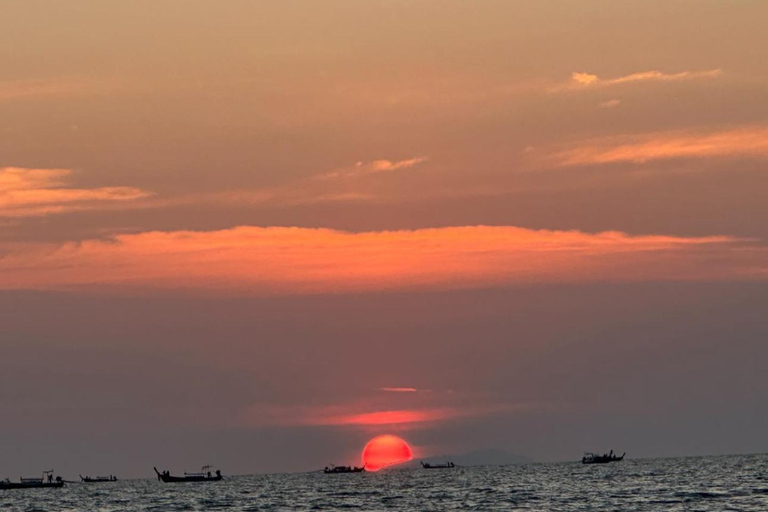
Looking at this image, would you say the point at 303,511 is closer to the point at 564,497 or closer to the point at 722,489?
the point at 564,497

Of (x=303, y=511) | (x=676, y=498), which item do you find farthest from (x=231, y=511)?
(x=676, y=498)

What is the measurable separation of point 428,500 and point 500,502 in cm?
2121

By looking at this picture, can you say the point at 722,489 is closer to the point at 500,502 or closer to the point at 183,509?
the point at 500,502

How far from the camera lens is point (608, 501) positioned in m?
168

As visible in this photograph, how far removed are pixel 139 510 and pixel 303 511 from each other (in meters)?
32.0

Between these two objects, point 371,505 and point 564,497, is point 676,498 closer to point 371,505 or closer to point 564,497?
point 564,497

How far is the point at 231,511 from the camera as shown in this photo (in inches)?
7254

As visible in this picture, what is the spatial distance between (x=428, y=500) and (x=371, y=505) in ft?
40.4

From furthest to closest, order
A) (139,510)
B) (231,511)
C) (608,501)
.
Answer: (139,510)
(231,511)
(608,501)

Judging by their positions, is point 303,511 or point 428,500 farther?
point 428,500

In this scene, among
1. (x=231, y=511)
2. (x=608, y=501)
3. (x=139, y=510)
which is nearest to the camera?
(x=608, y=501)

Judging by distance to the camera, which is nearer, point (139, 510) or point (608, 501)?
point (608, 501)

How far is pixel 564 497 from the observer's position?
18475 centimetres

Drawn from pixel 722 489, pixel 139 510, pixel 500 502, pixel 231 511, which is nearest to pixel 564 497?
pixel 500 502
